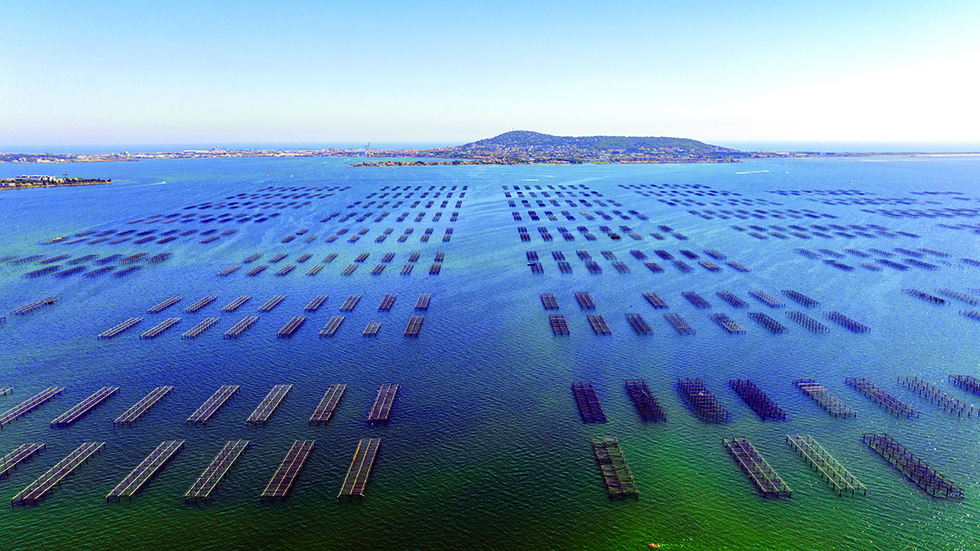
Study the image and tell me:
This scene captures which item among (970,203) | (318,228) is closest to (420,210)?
(318,228)

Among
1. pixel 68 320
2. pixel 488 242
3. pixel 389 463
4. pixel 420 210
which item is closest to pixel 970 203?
pixel 488 242

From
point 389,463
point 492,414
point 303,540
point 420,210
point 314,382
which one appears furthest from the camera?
point 420,210

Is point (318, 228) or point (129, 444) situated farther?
point (318, 228)

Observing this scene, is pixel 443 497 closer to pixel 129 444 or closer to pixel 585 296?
pixel 129 444

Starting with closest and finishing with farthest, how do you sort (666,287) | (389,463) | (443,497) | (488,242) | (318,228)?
(443,497) < (389,463) < (666,287) < (488,242) < (318,228)

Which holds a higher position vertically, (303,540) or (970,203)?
(970,203)

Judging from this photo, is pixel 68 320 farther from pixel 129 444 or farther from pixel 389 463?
pixel 389 463
